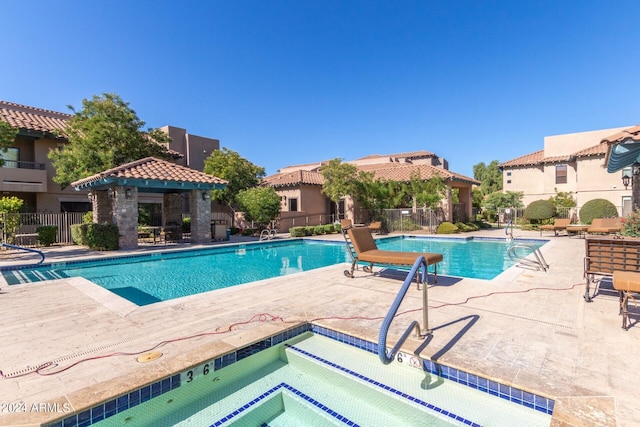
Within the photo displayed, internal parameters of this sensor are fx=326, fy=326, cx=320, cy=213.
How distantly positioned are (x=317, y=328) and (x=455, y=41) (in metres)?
17.1

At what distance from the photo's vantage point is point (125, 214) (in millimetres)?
13789

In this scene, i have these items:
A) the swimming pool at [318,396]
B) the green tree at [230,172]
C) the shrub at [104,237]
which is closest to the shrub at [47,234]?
the shrub at [104,237]

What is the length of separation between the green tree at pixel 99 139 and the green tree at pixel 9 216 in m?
3.30

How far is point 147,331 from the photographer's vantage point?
4.10 metres

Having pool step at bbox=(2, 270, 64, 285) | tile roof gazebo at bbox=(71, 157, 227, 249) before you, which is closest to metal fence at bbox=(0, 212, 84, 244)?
tile roof gazebo at bbox=(71, 157, 227, 249)

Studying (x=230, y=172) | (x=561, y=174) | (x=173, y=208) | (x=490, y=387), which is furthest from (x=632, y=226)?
(x=561, y=174)

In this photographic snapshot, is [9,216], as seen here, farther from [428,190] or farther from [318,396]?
[428,190]

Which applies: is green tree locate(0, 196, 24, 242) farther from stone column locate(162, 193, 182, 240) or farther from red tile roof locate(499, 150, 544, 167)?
red tile roof locate(499, 150, 544, 167)

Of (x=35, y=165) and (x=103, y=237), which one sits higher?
(x=35, y=165)

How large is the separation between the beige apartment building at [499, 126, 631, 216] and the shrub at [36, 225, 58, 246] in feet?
109

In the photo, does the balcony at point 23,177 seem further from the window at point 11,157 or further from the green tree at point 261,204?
the green tree at point 261,204

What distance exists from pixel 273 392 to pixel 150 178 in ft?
41.6

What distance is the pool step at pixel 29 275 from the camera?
849cm

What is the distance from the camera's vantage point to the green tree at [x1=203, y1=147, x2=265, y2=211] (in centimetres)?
2471
